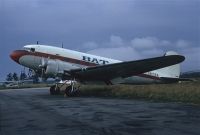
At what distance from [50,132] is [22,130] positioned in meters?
1.06

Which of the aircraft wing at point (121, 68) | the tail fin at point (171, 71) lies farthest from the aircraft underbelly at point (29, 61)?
the tail fin at point (171, 71)

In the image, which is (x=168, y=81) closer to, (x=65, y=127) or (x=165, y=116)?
(x=165, y=116)

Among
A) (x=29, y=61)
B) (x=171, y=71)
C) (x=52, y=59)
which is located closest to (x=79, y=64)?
(x=52, y=59)

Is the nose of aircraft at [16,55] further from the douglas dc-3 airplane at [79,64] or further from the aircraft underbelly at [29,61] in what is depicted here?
the aircraft underbelly at [29,61]

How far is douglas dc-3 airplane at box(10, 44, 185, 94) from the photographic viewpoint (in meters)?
28.4

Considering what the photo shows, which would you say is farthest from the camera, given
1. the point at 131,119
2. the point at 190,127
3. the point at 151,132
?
the point at 131,119

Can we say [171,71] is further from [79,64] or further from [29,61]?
[29,61]

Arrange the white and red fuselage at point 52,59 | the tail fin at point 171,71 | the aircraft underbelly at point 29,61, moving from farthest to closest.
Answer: the tail fin at point 171,71 < the aircraft underbelly at point 29,61 < the white and red fuselage at point 52,59

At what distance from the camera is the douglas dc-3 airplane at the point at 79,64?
2836cm

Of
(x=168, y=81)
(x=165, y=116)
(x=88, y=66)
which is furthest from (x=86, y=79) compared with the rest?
(x=165, y=116)

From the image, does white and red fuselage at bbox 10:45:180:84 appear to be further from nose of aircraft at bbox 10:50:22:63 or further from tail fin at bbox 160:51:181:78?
tail fin at bbox 160:51:181:78

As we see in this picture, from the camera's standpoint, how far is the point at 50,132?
9.95 m

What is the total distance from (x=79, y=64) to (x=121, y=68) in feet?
11.9

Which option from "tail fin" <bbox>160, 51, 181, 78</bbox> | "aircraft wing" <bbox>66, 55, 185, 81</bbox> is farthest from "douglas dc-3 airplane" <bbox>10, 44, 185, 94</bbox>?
"tail fin" <bbox>160, 51, 181, 78</bbox>
